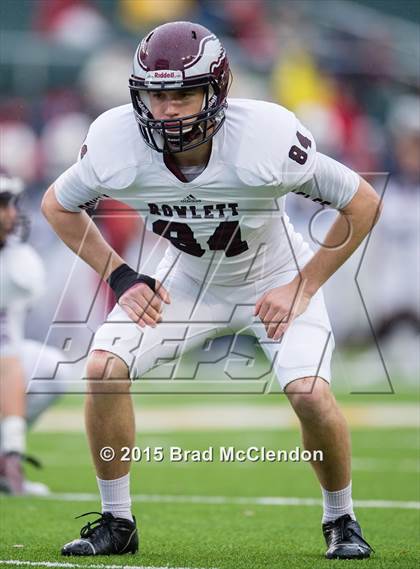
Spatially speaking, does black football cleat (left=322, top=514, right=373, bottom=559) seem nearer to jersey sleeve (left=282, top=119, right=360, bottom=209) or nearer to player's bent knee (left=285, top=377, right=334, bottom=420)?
player's bent knee (left=285, top=377, right=334, bottom=420)


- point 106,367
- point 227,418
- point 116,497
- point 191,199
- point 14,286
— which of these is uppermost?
point 227,418

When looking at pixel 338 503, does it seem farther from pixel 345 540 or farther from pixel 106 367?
pixel 106 367

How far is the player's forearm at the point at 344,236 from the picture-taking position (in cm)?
426

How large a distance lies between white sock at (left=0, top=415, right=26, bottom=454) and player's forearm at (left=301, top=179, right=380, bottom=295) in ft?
8.13

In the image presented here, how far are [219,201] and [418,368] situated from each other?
845 cm

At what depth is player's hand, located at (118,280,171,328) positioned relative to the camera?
13.6 ft

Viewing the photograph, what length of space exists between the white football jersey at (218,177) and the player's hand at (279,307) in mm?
284

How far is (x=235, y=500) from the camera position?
6.09m

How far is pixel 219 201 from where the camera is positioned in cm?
423

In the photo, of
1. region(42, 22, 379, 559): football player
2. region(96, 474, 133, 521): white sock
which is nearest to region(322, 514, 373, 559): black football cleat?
region(42, 22, 379, 559): football player

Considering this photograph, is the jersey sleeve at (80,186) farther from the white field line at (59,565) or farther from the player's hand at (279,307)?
the white field line at (59,565)

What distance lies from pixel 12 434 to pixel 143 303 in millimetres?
2347

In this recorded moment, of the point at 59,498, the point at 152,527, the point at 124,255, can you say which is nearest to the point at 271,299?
the point at 152,527

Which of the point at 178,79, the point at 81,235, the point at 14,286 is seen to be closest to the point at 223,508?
the point at 14,286
